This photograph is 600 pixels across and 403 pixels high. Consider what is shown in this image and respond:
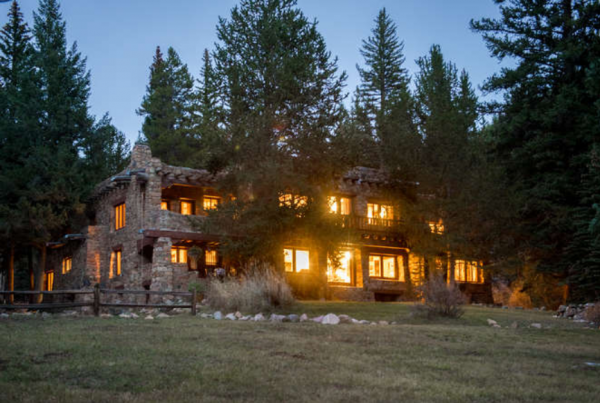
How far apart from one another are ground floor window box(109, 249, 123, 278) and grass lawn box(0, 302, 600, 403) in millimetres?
17286

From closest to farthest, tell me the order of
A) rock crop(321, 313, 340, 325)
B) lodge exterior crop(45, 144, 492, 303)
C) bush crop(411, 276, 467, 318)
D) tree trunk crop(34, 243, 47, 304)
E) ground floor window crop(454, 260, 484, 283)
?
rock crop(321, 313, 340, 325)
bush crop(411, 276, 467, 318)
lodge exterior crop(45, 144, 492, 303)
tree trunk crop(34, 243, 47, 304)
ground floor window crop(454, 260, 484, 283)

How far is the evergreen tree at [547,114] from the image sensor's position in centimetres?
2338

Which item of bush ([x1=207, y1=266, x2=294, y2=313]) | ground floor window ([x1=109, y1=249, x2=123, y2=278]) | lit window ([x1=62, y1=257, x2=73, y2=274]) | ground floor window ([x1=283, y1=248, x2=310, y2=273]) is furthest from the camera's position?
lit window ([x1=62, y1=257, x2=73, y2=274])

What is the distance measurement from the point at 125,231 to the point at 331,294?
10071 mm

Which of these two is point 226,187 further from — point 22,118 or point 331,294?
point 22,118

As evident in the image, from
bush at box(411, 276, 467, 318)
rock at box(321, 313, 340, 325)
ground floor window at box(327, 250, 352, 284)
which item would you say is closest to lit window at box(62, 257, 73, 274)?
ground floor window at box(327, 250, 352, 284)

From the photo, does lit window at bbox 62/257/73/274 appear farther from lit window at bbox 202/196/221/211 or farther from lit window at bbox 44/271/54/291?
lit window at bbox 202/196/221/211

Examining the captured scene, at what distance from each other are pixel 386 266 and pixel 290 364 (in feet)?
82.1

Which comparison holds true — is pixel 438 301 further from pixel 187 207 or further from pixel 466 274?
pixel 466 274

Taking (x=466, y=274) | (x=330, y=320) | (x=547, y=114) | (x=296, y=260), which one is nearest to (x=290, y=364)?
(x=330, y=320)

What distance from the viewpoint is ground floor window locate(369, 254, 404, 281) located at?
3206 cm

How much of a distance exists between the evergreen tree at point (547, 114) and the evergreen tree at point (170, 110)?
21662 mm

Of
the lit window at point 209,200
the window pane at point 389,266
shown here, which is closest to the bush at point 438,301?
the lit window at point 209,200

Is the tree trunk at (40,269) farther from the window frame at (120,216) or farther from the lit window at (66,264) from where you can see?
the window frame at (120,216)
